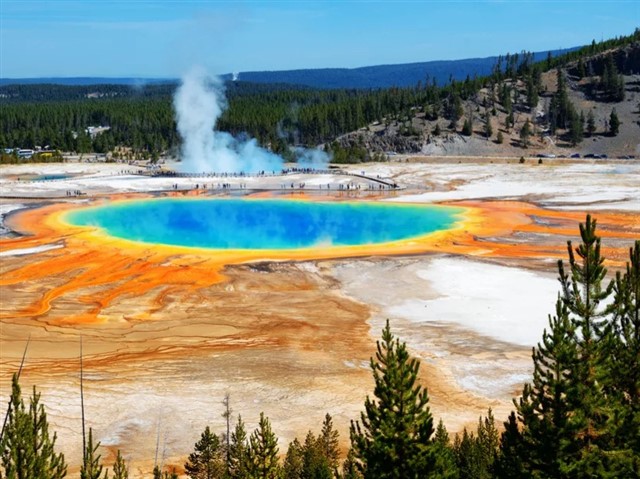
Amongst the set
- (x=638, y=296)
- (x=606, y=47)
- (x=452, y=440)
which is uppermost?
(x=606, y=47)

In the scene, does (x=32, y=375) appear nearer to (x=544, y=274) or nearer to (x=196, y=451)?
(x=196, y=451)

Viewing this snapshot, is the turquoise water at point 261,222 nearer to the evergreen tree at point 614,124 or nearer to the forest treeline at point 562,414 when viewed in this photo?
the forest treeline at point 562,414

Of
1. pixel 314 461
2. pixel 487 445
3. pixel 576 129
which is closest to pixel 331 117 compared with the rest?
pixel 576 129

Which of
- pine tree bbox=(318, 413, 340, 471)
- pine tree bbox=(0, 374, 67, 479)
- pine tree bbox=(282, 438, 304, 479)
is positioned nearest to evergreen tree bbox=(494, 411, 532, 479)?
pine tree bbox=(282, 438, 304, 479)

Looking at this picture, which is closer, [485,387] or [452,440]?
[452,440]

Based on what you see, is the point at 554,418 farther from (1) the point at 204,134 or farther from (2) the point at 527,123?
(2) the point at 527,123

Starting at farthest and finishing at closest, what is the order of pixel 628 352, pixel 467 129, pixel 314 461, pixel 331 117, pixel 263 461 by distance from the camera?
pixel 331 117 → pixel 467 129 → pixel 314 461 → pixel 263 461 → pixel 628 352

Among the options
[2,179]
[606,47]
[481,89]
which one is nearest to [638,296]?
[2,179]
